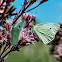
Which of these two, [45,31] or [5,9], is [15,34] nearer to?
[5,9]

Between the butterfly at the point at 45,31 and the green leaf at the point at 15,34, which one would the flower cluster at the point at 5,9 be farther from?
the butterfly at the point at 45,31

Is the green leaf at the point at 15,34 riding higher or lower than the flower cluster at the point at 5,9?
lower

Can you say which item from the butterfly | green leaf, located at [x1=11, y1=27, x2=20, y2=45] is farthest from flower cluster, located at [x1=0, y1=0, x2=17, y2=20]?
the butterfly

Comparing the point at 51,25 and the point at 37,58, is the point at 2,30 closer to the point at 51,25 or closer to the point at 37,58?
the point at 51,25

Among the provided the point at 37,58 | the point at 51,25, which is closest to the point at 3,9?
the point at 51,25

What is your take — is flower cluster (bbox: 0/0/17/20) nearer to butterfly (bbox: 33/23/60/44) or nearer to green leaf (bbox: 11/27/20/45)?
green leaf (bbox: 11/27/20/45)

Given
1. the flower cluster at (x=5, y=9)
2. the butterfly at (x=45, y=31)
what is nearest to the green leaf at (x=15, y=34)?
the flower cluster at (x=5, y=9)

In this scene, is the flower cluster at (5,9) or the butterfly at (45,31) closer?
the flower cluster at (5,9)

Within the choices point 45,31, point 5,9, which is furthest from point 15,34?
point 45,31
